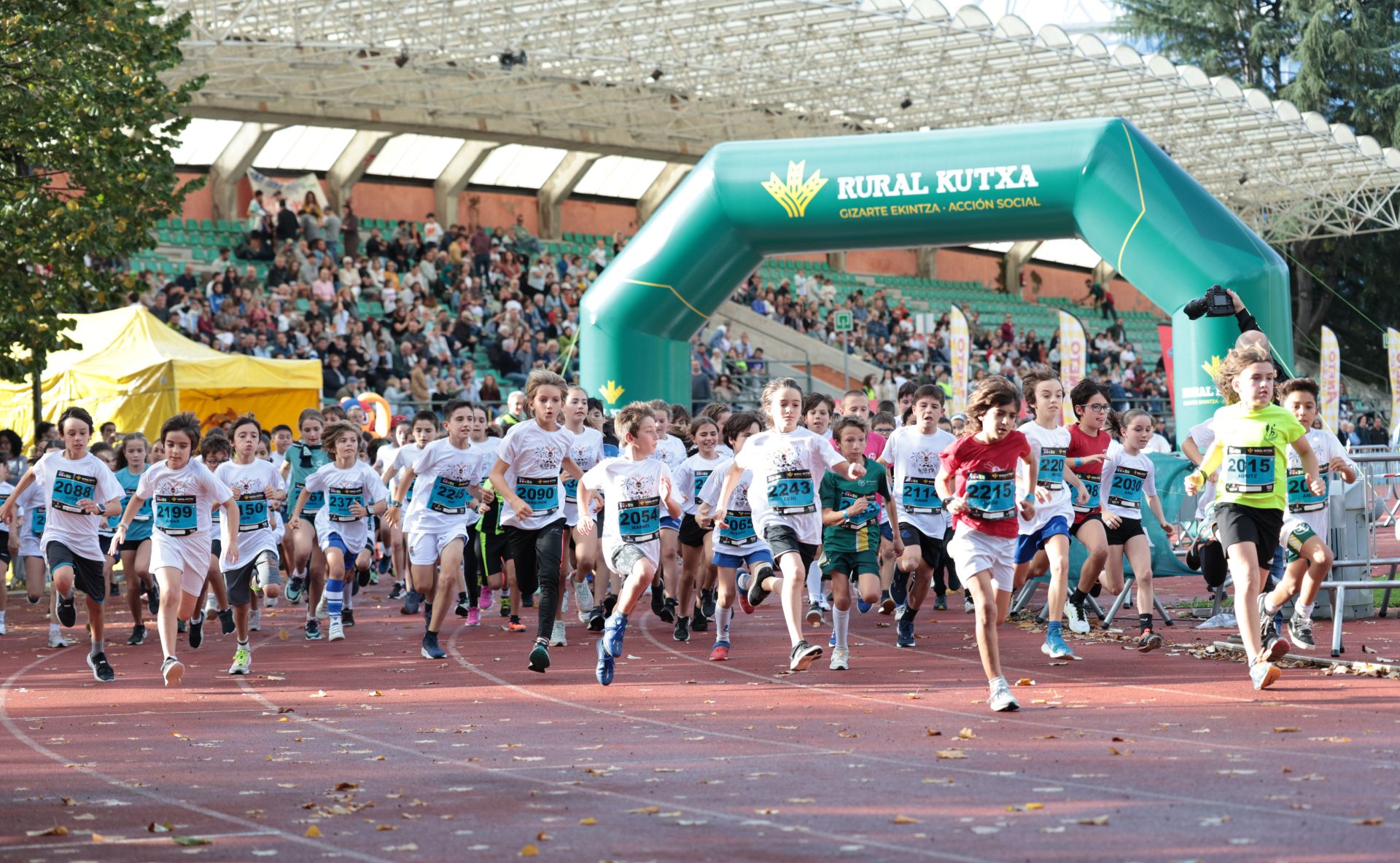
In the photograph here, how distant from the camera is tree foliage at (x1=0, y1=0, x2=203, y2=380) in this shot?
16531mm

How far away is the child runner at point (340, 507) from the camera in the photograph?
1382 cm

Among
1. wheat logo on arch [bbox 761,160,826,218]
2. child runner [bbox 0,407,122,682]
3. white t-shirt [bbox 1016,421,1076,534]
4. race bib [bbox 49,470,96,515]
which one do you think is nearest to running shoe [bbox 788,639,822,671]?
white t-shirt [bbox 1016,421,1076,534]

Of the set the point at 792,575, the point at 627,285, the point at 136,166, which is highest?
the point at 136,166

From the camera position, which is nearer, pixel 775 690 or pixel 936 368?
pixel 775 690

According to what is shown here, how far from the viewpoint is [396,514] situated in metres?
13.0

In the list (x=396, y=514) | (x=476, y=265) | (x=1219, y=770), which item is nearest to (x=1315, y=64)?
(x=476, y=265)

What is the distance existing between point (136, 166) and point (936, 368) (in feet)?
66.1

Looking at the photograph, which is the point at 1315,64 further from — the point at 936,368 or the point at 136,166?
the point at 136,166

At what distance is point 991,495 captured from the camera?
9188 mm

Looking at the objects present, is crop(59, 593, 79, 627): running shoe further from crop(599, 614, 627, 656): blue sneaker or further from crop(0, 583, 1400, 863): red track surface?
crop(599, 614, 627, 656): blue sneaker

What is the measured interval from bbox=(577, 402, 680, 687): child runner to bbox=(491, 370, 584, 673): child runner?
383 mm

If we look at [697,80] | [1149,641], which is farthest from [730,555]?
[697,80]

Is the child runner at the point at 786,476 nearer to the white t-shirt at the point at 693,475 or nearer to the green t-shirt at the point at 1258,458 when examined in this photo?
the green t-shirt at the point at 1258,458

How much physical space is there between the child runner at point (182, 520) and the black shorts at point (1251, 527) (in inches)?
233
